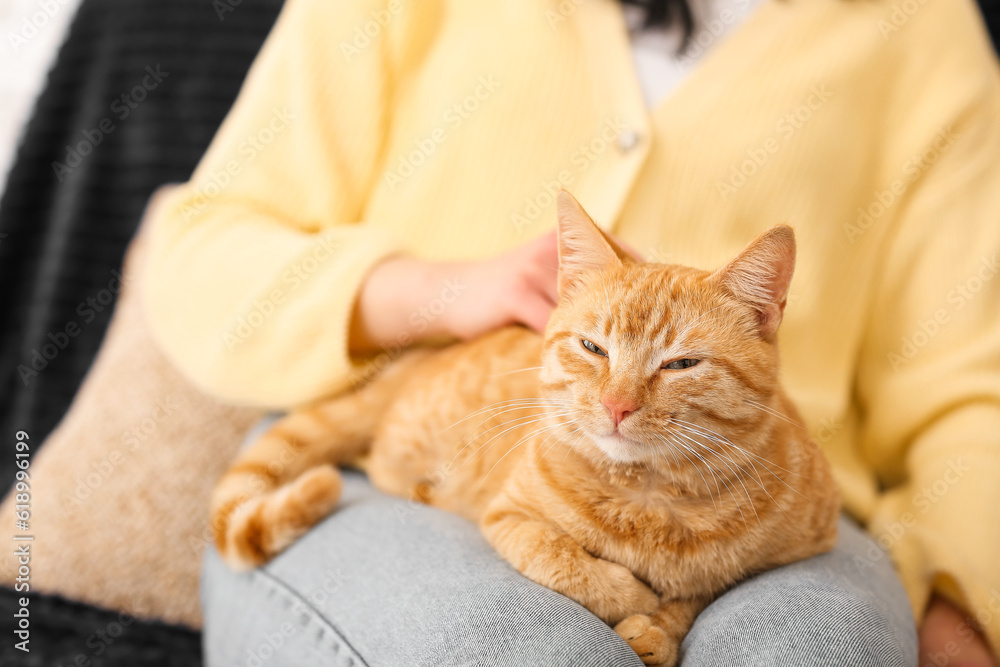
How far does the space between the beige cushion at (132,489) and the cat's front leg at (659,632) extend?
944 mm

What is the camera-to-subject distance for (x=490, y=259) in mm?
1137

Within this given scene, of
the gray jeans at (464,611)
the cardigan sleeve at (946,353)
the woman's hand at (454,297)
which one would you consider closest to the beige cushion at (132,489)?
the gray jeans at (464,611)

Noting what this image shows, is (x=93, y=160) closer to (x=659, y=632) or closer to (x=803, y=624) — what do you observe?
(x=659, y=632)

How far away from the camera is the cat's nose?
0.79m

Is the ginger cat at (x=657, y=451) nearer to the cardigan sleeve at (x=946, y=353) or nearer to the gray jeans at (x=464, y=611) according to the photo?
the gray jeans at (x=464, y=611)

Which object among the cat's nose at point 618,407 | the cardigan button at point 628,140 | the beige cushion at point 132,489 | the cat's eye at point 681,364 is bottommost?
the beige cushion at point 132,489

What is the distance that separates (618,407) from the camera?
2.59 feet

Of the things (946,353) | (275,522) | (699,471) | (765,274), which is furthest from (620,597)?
(946,353)

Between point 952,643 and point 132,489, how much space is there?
1.49 m

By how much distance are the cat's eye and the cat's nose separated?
0.07 meters

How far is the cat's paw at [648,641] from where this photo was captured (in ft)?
2.69

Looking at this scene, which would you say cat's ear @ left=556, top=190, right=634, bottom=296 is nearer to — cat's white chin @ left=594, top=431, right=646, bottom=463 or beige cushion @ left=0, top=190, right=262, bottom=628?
cat's white chin @ left=594, top=431, right=646, bottom=463

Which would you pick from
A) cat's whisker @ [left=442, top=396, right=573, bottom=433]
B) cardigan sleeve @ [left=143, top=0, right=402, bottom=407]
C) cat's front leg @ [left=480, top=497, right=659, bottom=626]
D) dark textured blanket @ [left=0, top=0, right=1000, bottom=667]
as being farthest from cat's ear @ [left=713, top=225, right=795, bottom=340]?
dark textured blanket @ [left=0, top=0, right=1000, bottom=667]

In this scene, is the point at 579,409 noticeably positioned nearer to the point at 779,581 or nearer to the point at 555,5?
the point at 779,581
